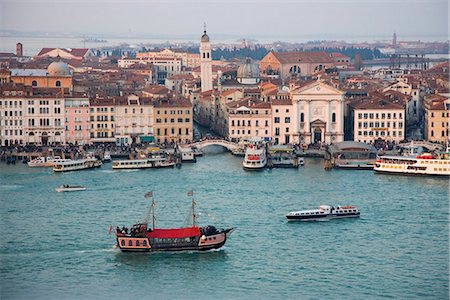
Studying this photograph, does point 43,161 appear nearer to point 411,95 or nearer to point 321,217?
point 321,217

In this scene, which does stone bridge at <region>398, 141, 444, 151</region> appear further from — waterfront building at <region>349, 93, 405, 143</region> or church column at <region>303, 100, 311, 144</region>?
church column at <region>303, 100, 311, 144</region>

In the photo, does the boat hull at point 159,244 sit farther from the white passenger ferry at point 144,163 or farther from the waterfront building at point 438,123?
the waterfront building at point 438,123

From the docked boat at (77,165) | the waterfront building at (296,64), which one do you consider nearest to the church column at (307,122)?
the docked boat at (77,165)

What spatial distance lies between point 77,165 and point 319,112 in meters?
6.09

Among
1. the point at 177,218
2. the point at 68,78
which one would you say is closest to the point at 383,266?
the point at 177,218

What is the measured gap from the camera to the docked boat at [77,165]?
2430cm

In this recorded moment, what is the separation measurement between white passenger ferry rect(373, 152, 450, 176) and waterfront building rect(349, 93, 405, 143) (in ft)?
11.9

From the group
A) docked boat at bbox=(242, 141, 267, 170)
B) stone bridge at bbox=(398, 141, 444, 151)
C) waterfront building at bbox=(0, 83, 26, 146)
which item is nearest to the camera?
docked boat at bbox=(242, 141, 267, 170)

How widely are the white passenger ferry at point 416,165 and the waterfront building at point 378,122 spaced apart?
3.64m

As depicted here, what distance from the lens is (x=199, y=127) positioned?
32.7 meters

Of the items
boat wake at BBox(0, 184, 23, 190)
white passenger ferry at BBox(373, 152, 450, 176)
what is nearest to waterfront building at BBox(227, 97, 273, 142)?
white passenger ferry at BBox(373, 152, 450, 176)

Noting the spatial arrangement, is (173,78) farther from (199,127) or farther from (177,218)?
(177,218)

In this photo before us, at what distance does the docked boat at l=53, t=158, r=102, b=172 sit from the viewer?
957 inches

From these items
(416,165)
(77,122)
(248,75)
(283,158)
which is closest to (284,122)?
(283,158)
